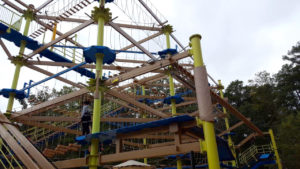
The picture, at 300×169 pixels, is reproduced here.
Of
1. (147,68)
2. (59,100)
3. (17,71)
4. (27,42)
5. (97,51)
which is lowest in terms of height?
(59,100)

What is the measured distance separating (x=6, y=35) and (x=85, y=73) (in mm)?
5362

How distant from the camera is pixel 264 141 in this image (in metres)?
30.3

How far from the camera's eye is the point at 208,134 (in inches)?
264

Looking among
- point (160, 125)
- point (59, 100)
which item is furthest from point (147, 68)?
point (59, 100)

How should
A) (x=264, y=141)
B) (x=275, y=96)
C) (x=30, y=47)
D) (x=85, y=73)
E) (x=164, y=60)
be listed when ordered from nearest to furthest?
1. (x=164, y=60)
2. (x=30, y=47)
3. (x=85, y=73)
4. (x=264, y=141)
5. (x=275, y=96)

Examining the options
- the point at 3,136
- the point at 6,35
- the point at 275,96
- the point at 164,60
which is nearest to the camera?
the point at 3,136

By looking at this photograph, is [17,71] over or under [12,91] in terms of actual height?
over

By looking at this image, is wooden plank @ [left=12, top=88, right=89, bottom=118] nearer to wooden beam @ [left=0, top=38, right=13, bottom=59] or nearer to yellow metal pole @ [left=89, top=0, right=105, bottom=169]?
yellow metal pole @ [left=89, top=0, right=105, bottom=169]

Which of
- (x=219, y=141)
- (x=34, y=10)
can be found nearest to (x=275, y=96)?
(x=219, y=141)

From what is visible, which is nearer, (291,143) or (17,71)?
(17,71)

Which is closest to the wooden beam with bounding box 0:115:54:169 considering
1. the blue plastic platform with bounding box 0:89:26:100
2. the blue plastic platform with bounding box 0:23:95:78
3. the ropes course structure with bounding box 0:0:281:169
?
the ropes course structure with bounding box 0:0:281:169

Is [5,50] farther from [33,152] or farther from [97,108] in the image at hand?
[33,152]

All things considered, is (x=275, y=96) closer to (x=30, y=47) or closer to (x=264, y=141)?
(x=264, y=141)

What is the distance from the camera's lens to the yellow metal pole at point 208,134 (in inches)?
249
